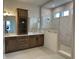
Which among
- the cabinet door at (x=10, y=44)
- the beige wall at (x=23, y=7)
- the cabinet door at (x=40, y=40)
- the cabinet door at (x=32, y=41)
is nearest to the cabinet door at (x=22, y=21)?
the beige wall at (x=23, y=7)

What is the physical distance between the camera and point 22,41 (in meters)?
4.23

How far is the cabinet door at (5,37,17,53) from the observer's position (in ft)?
12.2

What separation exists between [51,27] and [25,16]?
1637mm

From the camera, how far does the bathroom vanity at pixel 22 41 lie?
3790 millimetres

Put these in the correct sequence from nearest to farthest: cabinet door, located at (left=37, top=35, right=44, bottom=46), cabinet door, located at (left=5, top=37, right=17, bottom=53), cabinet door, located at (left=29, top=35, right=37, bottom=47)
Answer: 1. cabinet door, located at (left=5, top=37, right=17, bottom=53)
2. cabinet door, located at (left=29, top=35, right=37, bottom=47)
3. cabinet door, located at (left=37, top=35, right=44, bottom=46)

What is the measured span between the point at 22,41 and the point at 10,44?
628 mm

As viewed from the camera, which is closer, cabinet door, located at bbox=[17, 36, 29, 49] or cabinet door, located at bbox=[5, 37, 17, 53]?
cabinet door, located at bbox=[5, 37, 17, 53]

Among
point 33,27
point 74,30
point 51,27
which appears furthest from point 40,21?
point 74,30

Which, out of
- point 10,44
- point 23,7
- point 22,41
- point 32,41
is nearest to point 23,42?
point 22,41

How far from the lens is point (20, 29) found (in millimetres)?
4562

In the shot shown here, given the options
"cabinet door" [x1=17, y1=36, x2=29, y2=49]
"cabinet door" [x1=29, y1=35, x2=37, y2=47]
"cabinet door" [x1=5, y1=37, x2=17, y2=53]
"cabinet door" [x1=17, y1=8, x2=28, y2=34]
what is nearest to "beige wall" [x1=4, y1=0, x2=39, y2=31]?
"cabinet door" [x1=17, y1=8, x2=28, y2=34]

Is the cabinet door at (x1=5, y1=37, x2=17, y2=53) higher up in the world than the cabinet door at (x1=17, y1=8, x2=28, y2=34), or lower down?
lower down

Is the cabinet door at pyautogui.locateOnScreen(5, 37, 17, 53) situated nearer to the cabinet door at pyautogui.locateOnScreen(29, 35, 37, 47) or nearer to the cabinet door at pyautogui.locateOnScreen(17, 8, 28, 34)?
the cabinet door at pyautogui.locateOnScreen(17, 8, 28, 34)
